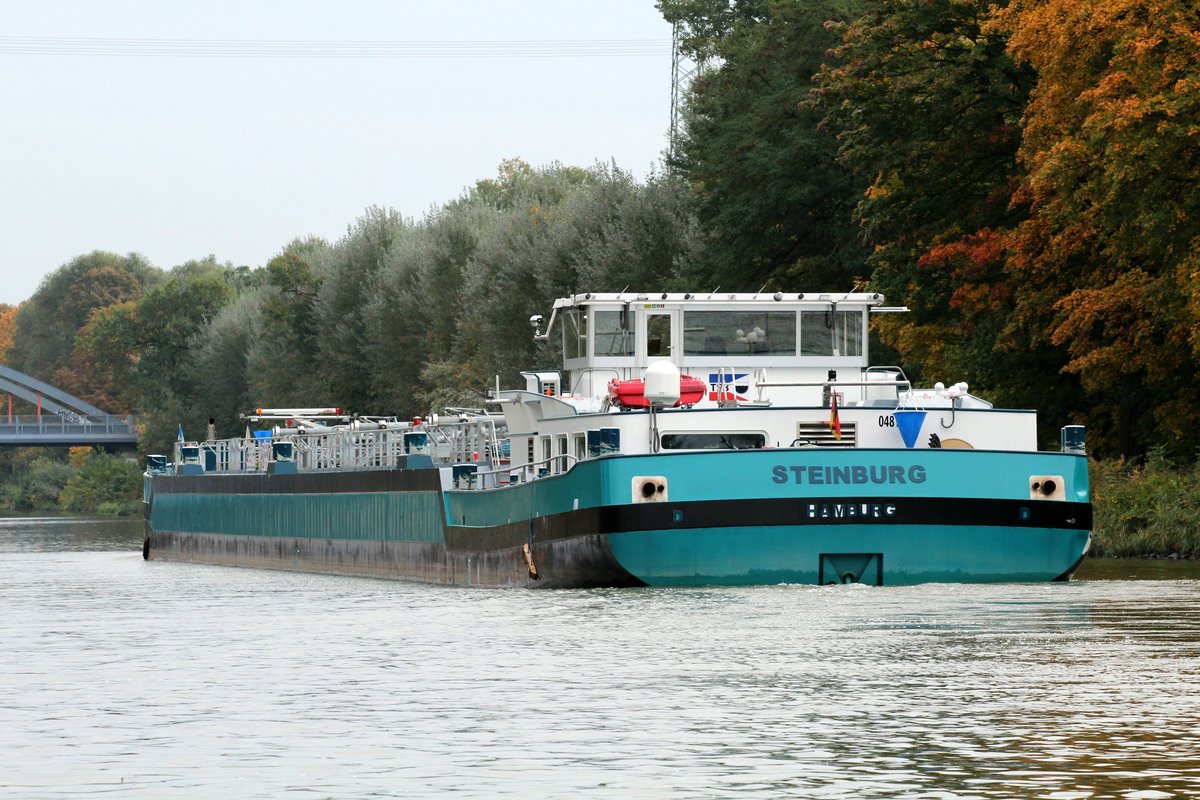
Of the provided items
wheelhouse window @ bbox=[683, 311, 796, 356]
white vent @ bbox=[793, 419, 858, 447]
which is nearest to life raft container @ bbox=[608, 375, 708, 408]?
wheelhouse window @ bbox=[683, 311, 796, 356]

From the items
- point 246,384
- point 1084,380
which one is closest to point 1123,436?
point 1084,380

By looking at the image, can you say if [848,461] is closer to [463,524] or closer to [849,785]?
[463,524]

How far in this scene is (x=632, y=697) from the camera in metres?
16.4

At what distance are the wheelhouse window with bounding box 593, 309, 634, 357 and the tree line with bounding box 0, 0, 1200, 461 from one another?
424 inches

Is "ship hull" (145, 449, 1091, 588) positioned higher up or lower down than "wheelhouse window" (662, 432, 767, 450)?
lower down

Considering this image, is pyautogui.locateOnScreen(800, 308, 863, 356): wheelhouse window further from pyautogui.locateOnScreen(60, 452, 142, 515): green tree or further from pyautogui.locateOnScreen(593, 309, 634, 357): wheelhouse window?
pyautogui.locateOnScreen(60, 452, 142, 515): green tree

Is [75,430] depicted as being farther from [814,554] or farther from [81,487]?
[814,554]

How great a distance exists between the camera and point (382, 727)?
15.0 metres

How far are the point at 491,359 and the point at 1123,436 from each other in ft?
127

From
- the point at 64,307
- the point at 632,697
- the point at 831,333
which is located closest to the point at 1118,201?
the point at 831,333

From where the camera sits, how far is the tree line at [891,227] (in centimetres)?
3941

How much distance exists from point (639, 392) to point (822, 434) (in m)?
3.08

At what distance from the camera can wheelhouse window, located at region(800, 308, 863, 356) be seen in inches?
1277

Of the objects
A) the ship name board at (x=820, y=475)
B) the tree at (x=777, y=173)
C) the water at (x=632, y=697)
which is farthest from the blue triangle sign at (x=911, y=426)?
the tree at (x=777, y=173)
